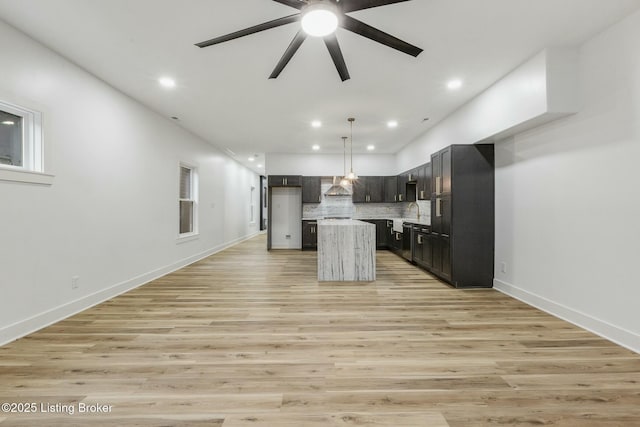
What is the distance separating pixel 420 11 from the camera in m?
2.27

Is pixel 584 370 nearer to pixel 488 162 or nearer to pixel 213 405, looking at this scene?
pixel 213 405

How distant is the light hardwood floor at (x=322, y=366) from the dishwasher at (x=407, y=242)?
93.0 inches

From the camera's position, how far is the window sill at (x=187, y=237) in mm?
5373

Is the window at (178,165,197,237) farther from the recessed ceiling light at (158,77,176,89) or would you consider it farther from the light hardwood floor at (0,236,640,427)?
the light hardwood floor at (0,236,640,427)

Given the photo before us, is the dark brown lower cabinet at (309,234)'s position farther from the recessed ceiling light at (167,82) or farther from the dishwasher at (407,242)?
the recessed ceiling light at (167,82)

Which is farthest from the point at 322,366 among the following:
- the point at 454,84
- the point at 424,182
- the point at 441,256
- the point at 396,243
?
the point at 396,243

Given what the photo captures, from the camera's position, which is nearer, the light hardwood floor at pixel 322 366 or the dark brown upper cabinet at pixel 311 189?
the light hardwood floor at pixel 322 366

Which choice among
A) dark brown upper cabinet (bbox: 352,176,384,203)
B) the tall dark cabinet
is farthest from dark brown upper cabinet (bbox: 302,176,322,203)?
the tall dark cabinet

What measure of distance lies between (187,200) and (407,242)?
4.88 metres

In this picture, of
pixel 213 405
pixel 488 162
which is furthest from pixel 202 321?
pixel 488 162

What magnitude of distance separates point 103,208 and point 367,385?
3754mm

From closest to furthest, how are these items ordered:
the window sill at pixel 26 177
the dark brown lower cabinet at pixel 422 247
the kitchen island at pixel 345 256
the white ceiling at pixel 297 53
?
the white ceiling at pixel 297 53 → the window sill at pixel 26 177 → the kitchen island at pixel 345 256 → the dark brown lower cabinet at pixel 422 247

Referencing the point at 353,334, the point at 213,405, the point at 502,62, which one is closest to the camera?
the point at 213,405

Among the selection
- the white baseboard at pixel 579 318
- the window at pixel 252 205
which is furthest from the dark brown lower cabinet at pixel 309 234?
the white baseboard at pixel 579 318
